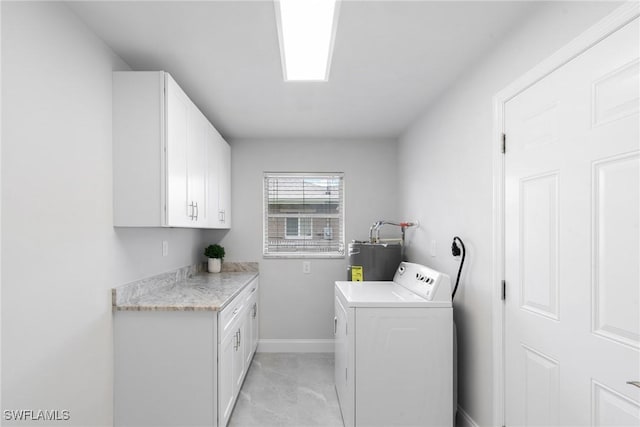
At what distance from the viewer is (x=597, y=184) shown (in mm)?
1248

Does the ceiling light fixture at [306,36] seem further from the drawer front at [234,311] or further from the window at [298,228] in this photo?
the window at [298,228]

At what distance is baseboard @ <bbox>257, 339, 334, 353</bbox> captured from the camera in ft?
12.3

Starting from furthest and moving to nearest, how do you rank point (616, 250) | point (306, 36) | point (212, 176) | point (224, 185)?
point (224, 185) → point (212, 176) → point (306, 36) → point (616, 250)

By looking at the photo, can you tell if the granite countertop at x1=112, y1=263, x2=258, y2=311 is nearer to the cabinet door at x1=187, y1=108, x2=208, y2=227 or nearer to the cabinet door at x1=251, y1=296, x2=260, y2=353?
the cabinet door at x1=251, y1=296, x2=260, y2=353

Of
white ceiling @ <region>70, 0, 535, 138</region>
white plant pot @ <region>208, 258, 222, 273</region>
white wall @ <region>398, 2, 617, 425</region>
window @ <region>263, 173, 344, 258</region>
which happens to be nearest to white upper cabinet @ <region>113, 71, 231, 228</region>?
white ceiling @ <region>70, 0, 535, 138</region>

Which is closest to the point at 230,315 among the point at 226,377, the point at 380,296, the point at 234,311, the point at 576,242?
the point at 234,311

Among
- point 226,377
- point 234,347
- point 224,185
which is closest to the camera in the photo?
point 226,377

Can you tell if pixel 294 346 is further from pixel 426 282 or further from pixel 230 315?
pixel 426 282

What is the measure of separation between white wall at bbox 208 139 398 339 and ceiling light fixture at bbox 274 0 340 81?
1.59 metres

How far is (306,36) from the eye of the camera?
71.1 inches

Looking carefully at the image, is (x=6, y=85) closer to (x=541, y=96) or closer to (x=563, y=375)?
(x=541, y=96)

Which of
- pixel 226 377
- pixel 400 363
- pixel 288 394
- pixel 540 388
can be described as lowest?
pixel 288 394

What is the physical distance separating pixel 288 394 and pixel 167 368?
118cm

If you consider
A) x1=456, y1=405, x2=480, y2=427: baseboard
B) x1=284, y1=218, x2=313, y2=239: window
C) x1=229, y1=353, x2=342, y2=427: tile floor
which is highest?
x1=284, y1=218, x2=313, y2=239: window
